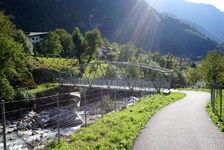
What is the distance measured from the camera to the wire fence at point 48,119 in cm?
930

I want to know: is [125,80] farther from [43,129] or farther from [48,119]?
[43,129]

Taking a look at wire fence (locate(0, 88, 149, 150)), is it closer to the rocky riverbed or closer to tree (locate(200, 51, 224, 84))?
the rocky riverbed

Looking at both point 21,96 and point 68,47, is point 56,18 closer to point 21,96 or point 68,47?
point 68,47

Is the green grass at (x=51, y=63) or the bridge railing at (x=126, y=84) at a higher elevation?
the green grass at (x=51, y=63)

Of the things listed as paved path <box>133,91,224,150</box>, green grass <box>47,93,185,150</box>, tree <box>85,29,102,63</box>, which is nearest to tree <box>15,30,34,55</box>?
tree <box>85,29,102,63</box>

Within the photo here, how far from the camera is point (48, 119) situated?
26.0m

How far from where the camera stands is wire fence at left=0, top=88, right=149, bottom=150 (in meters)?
9.30

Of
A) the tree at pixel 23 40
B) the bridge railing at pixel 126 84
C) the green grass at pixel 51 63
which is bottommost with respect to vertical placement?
the bridge railing at pixel 126 84

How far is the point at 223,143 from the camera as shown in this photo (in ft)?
26.9

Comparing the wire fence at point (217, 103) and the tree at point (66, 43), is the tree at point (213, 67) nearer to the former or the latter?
the wire fence at point (217, 103)

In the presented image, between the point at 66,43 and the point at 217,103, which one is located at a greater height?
the point at 66,43

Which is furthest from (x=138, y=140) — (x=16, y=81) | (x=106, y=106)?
(x=16, y=81)

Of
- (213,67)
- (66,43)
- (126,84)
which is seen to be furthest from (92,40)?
(213,67)

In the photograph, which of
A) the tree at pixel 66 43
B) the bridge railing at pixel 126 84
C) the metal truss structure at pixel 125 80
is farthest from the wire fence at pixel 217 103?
the tree at pixel 66 43
